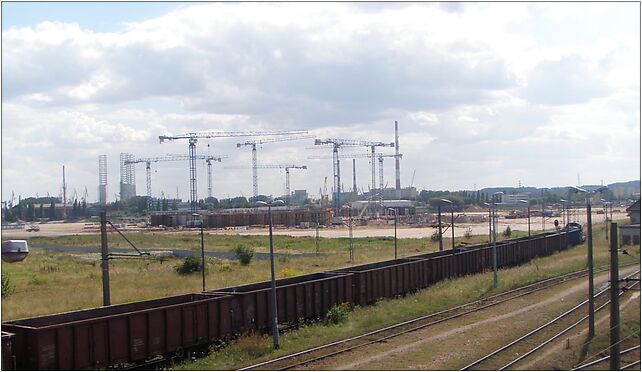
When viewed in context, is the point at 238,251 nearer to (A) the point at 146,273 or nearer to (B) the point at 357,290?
(A) the point at 146,273

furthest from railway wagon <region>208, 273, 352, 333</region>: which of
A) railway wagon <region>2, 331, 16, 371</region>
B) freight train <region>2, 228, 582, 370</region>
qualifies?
railway wagon <region>2, 331, 16, 371</region>

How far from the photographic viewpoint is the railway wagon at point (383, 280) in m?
37.1

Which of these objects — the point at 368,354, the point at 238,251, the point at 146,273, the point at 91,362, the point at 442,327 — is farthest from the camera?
the point at 238,251

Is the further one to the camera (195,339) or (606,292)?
(606,292)

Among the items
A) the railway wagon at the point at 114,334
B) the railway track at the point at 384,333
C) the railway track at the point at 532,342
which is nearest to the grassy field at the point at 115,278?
the railway wagon at the point at 114,334

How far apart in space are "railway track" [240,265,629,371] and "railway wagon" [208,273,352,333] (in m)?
3.79

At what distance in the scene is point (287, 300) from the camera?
3112 cm

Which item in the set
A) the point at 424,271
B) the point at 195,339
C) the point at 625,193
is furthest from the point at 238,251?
the point at 625,193

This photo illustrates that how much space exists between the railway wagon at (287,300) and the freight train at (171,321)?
0.13 ft

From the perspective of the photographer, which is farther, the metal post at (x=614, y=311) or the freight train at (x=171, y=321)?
the freight train at (x=171, y=321)

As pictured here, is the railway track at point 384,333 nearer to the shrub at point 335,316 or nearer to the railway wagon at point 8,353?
the shrub at point 335,316

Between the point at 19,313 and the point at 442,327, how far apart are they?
21417 millimetres

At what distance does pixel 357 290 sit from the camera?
37.0 meters

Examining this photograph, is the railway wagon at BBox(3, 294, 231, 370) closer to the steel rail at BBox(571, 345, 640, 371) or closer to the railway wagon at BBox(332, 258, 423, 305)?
the railway wagon at BBox(332, 258, 423, 305)
